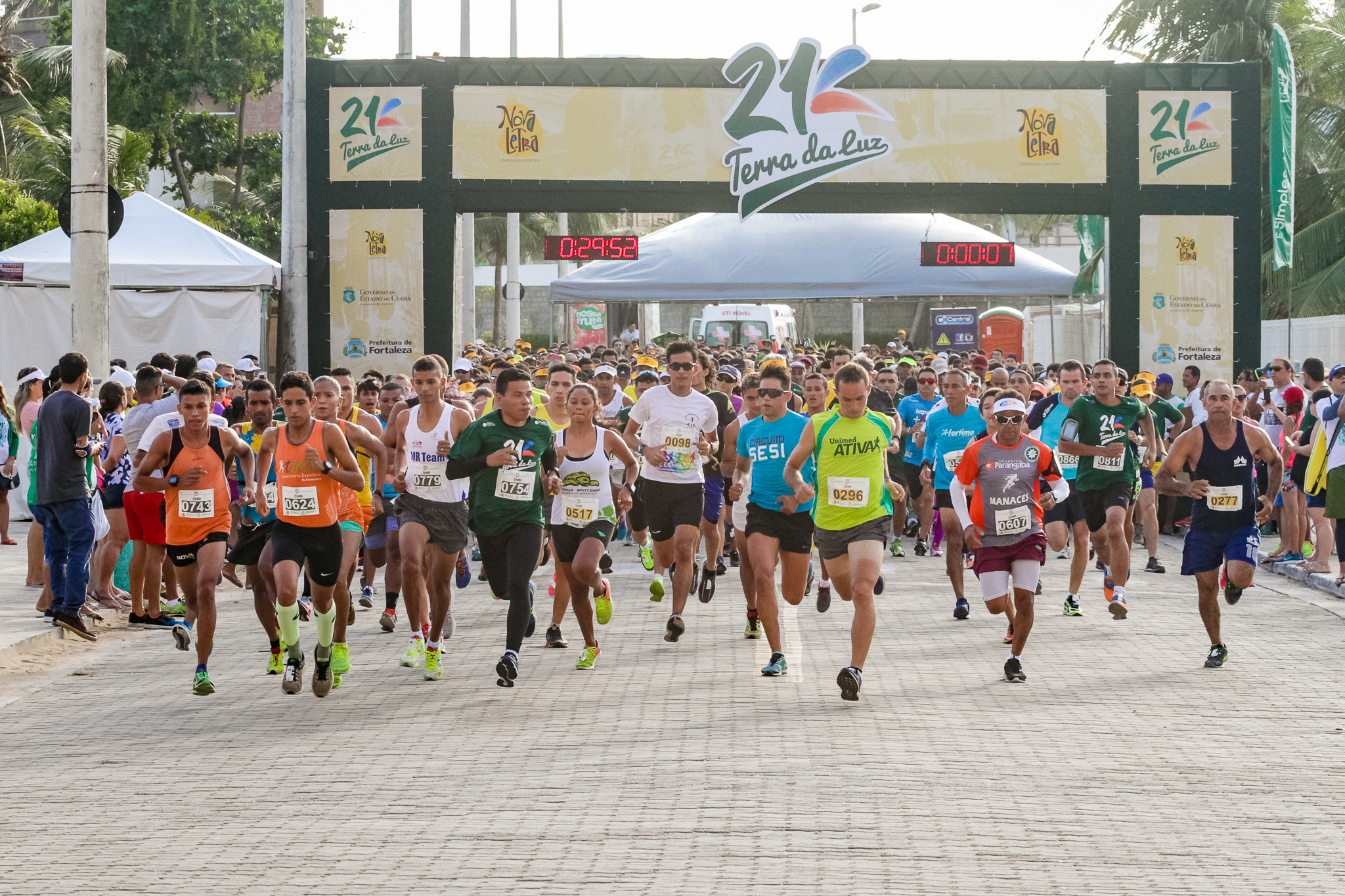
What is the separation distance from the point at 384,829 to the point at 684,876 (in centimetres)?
130

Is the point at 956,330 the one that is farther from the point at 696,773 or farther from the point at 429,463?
the point at 696,773

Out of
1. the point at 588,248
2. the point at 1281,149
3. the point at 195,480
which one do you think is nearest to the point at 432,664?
the point at 195,480

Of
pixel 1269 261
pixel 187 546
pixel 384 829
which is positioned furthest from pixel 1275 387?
pixel 1269 261

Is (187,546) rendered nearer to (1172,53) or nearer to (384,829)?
(384,829)

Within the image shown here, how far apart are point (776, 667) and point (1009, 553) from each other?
153 cm

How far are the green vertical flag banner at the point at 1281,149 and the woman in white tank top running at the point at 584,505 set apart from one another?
16.9 m

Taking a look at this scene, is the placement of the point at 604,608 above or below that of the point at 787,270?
below

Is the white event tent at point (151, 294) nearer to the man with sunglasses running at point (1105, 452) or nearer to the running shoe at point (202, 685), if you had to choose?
the man with sunglasses running at point (1105, 452)

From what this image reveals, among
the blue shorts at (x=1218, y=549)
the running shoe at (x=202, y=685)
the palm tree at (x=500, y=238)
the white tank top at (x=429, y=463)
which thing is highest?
the palm tree at (x=500, y=238)

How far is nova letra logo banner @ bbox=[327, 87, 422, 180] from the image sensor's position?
75.9 ft

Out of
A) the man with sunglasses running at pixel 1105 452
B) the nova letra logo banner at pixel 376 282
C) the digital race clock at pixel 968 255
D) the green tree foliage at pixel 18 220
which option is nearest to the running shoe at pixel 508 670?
the man with sunglasses running at pixel 1105 452

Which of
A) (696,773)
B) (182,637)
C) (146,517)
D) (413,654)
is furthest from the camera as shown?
(146,517)

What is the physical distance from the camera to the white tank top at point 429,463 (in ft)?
33.1

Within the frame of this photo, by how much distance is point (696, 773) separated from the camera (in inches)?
273
